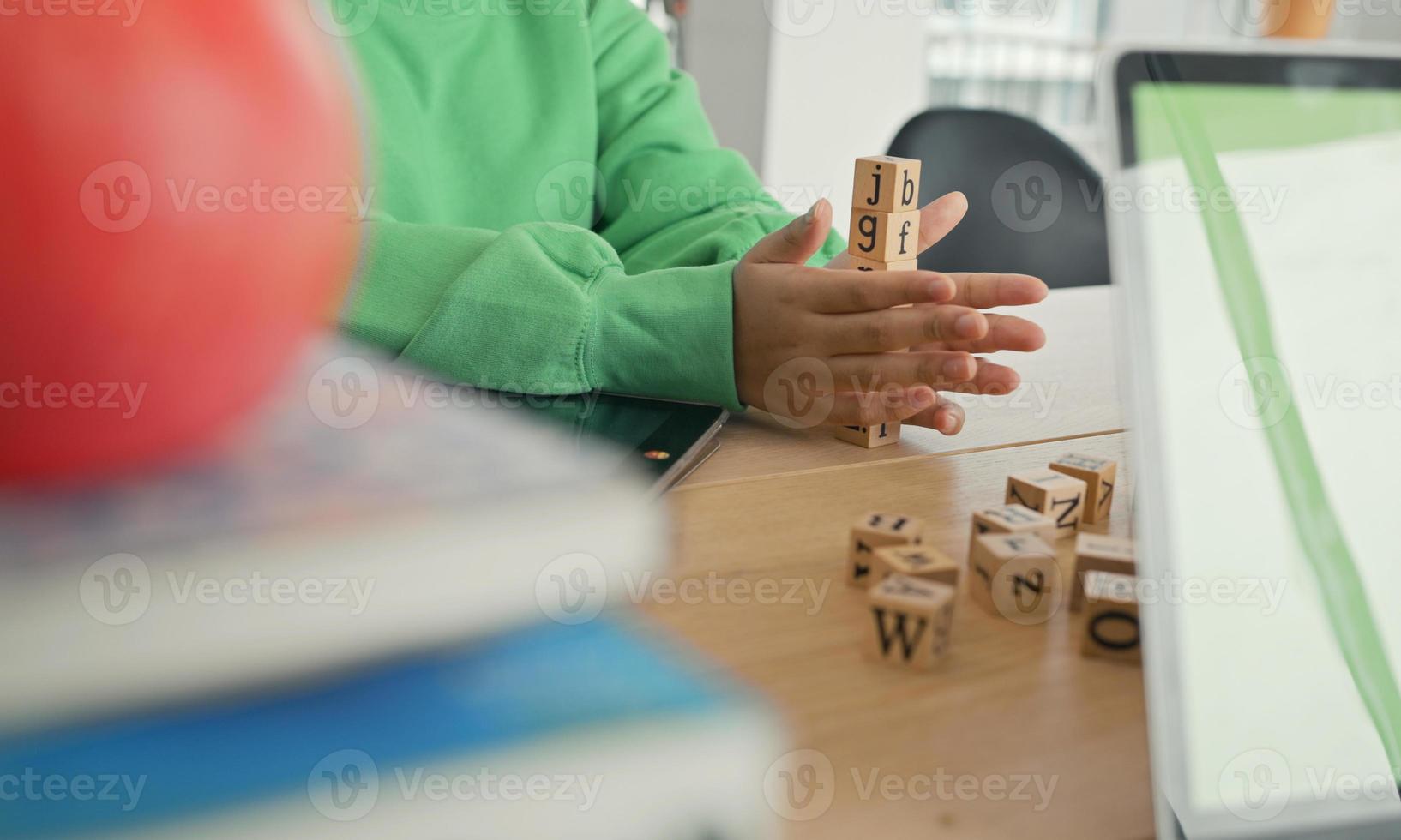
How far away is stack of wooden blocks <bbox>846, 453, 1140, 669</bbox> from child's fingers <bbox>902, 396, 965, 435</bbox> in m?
0.11

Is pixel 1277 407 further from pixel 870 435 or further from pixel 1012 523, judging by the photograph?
pixel 870 435

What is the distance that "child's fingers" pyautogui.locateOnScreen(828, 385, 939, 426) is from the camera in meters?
0.49

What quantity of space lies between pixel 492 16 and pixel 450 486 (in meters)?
0.66

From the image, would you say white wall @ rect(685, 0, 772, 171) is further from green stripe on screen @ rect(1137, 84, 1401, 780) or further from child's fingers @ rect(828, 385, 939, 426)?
green stripe on screen @ rect(1137, 84, 1401, 780)

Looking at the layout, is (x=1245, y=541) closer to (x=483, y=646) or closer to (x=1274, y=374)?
(x=1274, y=374)

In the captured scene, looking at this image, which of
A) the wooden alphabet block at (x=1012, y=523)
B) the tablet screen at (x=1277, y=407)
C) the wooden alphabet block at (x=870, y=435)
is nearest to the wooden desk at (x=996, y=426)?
the wooden alphabet block at (x=870, y=435)

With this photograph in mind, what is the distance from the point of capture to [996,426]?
1.77ft

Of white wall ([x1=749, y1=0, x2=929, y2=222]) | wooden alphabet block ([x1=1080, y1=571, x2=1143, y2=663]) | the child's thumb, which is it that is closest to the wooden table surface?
wooden alphabet block ([x1=1080, y1=571, x2=1143, y2=663])

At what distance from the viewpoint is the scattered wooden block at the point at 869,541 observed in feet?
1.09

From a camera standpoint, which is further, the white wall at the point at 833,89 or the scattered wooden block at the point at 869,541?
the white wall at the point at 833,89

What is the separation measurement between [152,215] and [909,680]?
22 cm

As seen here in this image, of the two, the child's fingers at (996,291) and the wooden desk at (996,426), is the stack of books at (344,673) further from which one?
the child's fingers at (996,291)

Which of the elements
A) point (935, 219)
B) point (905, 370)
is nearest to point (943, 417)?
point (905, 370)

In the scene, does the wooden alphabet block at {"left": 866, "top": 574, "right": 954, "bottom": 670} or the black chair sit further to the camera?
the black chair
